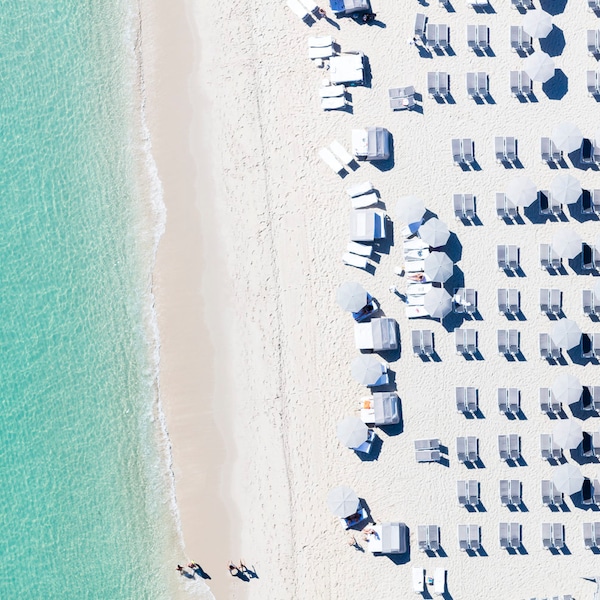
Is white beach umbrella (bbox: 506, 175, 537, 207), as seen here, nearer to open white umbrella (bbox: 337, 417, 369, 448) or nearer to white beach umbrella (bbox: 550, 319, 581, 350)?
white beach umbrella (bbox: 550, 319, 581, 350)

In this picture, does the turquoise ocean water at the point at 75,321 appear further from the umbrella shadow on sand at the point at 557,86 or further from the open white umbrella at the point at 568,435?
the umbrella shadow on sand at the point at 557,86

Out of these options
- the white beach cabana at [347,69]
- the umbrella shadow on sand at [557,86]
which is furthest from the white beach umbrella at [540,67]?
the white beach cabana at [347,69]

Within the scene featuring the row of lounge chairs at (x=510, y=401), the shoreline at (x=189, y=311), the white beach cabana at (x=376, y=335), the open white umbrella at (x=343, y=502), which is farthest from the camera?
the shoreline at (x=189, y=311)

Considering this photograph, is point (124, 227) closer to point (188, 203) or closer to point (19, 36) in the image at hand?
point (188, 203)

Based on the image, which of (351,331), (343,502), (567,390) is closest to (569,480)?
(567,390)

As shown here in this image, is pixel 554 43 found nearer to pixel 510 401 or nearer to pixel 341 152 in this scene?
pixel 341 152
